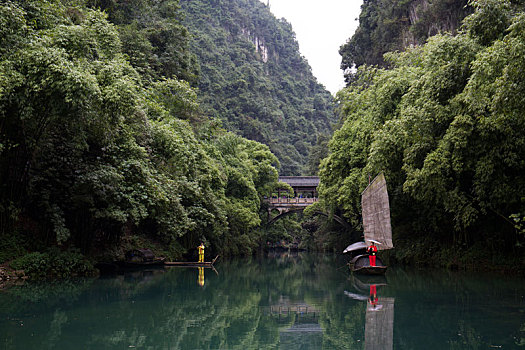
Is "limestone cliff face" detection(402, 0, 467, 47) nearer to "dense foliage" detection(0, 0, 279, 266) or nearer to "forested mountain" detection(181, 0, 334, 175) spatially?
"dense foliage" detection(0, 0, 279, 266)

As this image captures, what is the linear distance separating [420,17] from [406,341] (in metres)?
26.8

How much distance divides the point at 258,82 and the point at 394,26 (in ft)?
136

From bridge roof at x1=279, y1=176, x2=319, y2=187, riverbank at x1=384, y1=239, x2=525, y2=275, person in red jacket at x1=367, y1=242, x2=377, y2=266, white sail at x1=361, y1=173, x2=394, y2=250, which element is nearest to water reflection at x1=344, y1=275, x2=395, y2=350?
white sail at x1=361, y1=173, x2=394, y2=250

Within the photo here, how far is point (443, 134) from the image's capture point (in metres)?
14.4

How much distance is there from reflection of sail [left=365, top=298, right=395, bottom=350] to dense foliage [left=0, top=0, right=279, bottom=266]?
6755 millimetres

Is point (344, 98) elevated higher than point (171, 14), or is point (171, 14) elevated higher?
point (171, 14)

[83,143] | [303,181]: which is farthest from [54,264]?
[303,181]

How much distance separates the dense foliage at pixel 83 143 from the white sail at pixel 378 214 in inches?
230

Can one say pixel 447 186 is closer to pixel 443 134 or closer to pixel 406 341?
pixel 443 134

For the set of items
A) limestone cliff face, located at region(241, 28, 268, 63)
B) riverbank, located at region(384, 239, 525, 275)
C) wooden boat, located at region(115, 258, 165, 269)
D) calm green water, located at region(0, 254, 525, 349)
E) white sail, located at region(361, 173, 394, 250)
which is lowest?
wooden boat, located at region(115, 258, 165, 269)

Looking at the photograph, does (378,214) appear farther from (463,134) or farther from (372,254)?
(463,134)

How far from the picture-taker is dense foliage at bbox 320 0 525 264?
11258 mm

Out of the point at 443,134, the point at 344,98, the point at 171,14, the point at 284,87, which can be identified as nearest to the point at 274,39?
the point at 284,87

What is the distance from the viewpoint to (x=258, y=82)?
238ft
